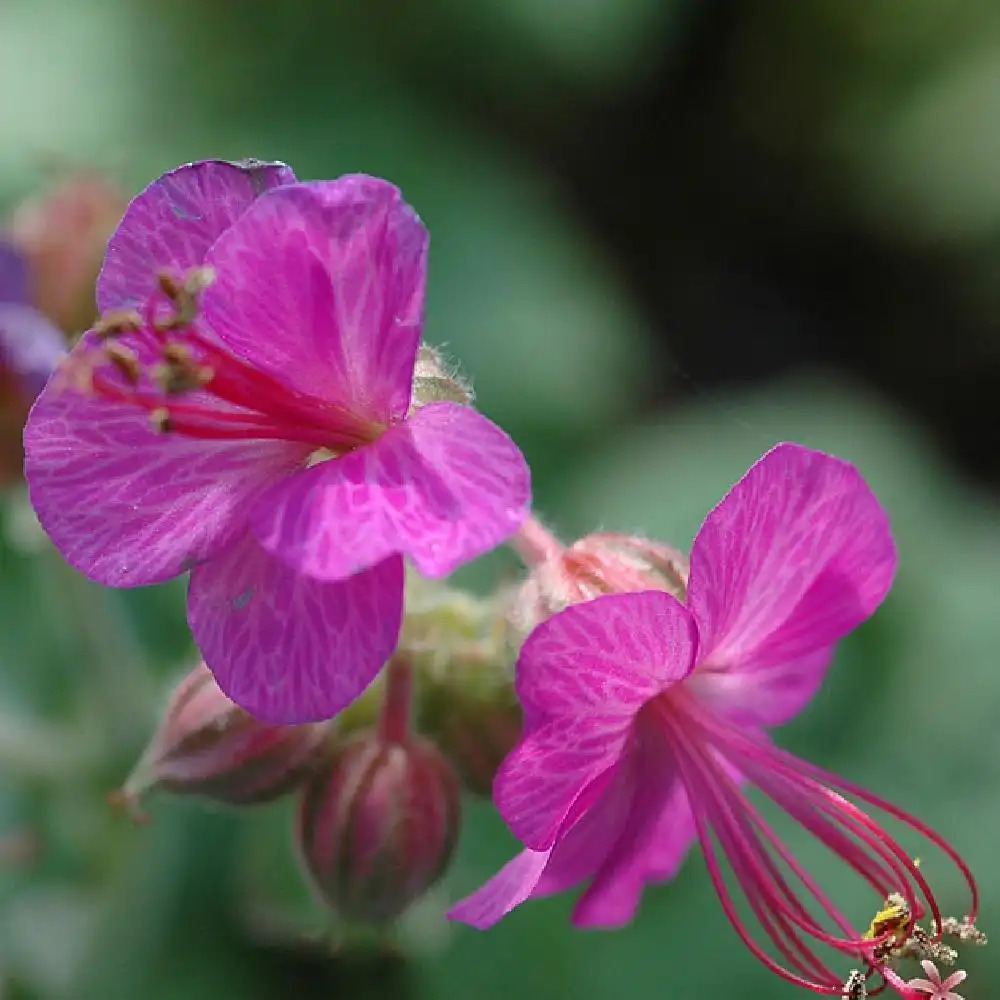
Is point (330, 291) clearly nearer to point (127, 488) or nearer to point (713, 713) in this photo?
point (127, 488)

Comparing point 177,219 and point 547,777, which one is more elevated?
point 177,219

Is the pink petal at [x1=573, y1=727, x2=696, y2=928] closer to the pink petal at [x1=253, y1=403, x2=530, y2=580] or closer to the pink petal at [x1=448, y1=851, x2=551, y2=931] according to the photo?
the pink petal at [x1=448, y1=851, x2=551, y2=931]

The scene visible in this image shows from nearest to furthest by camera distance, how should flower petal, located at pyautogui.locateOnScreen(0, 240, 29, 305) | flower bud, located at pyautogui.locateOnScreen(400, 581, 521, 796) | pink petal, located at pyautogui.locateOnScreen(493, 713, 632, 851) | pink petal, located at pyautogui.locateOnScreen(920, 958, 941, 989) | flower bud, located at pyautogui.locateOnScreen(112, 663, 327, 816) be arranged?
1. pink petal, located at pyautogui.locateOnScreen(493, 713, 632, 851)
2. pink petal, located at pyautogui.locateOnScreen(920, 958, 941, 989)
3. flower bud, located at pyautogui.locateOnScreen(112, 663, 327, 816)
4. flower bud, located at pyautogui.locateOnScreen(400, 581, 521, 796)
5. flower petal, located at pyautogui.locateOnScreen(0, 240, 29, 305)

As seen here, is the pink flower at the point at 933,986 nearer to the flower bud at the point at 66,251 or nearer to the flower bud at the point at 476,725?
the flower bud at the point at 476,725

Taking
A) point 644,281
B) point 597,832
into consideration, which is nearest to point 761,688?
point 597,832

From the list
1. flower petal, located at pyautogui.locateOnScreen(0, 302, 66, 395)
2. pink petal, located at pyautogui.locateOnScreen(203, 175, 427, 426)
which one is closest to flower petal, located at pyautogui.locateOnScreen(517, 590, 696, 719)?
pink petal, located at pyautogui.locateOnScreen(203, 175, 427, 426)

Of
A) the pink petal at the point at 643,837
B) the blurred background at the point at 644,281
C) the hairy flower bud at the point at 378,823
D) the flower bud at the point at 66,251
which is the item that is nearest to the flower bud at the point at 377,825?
the hairy flower bud at the point at 378,823
